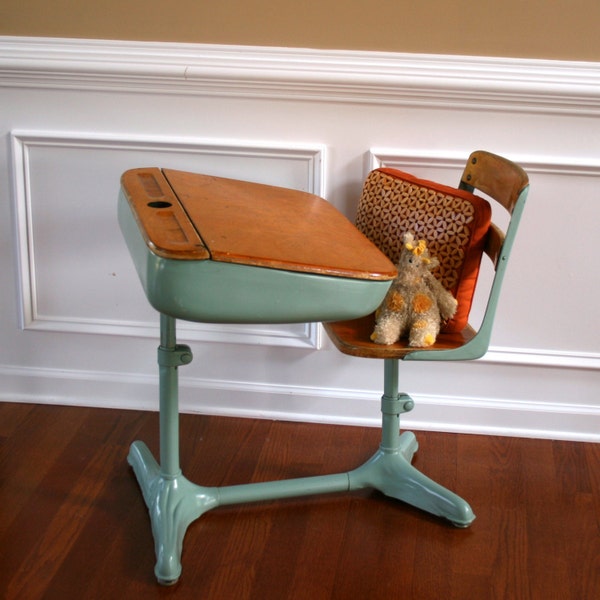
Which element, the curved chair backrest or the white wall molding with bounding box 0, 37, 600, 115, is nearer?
the curved chair backrest

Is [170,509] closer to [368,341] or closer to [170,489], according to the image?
[170,489]

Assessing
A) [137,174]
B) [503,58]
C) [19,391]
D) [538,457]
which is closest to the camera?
[137,174]

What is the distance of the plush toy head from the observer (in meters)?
1.97

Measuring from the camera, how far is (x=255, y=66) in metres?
2.29

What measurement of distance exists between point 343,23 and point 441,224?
608 millimetres

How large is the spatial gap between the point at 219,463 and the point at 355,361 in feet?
1.53

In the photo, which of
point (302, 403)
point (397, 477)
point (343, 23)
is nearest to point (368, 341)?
point (397, 477)

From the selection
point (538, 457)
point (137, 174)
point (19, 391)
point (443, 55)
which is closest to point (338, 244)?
point (137, 174)

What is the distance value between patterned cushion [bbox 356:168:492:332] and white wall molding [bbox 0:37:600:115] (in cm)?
→ 28

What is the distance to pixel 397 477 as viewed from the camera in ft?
7.22

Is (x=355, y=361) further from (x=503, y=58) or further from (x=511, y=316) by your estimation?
(x=503, y=58)

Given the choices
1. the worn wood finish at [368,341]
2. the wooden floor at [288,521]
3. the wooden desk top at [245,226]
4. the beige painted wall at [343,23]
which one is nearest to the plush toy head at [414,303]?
the worn wood finish at [368,341]

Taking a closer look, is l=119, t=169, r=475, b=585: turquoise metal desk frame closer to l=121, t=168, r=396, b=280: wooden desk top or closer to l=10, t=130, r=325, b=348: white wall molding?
l=121, t=168, r=396, b=280: wooden desk top

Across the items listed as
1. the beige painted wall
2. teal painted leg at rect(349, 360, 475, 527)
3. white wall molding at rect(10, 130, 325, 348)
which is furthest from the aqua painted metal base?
the beige painted wall
